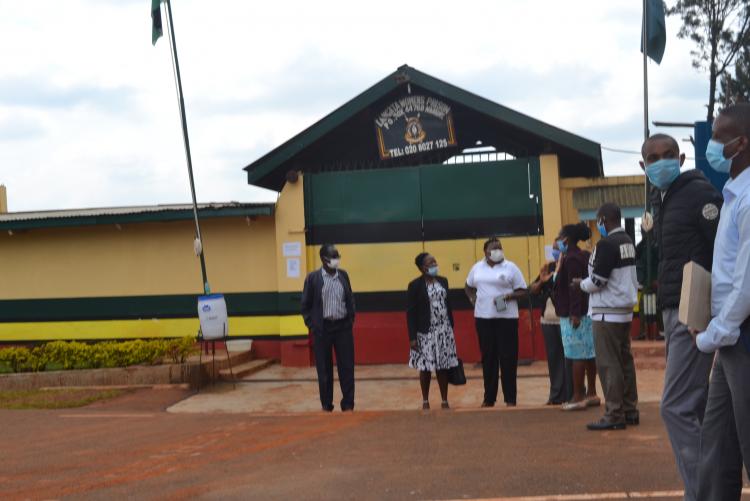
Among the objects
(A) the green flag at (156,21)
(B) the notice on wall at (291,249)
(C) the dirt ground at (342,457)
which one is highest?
(A) the green flag at (156,21)

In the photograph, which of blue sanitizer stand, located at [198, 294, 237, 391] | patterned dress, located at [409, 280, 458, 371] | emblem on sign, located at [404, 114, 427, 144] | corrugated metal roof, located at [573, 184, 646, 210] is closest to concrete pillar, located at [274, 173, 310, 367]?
blue sanitizer stand, located at [198, 294, 237, 391]

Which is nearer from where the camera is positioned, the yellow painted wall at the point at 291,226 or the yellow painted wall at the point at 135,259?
the yellow painted wall at the point at 291,226

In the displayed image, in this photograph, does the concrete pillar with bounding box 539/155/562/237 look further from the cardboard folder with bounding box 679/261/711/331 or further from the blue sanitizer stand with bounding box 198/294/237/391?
the cardboard folder with bounding box 679/261/711/331

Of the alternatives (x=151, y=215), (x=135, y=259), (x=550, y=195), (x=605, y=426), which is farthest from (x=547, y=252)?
(x=605, y=426)

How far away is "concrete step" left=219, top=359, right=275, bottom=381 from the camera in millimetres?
14180

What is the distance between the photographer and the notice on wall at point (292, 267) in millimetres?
15656

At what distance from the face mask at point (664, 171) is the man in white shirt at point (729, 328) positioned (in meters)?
0.99

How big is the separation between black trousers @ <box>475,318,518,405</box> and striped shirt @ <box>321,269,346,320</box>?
4.99 ft

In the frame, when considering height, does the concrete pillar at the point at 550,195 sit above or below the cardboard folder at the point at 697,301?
above

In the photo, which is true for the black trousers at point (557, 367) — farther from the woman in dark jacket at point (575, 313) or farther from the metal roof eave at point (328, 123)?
the metal roof eave at point (328, 123)

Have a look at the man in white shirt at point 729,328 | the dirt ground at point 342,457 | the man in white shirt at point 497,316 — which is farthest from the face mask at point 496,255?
the man in white shirt at point 729,328

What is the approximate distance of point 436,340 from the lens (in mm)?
10578

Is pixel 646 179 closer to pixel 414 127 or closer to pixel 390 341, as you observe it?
pixel 414 127

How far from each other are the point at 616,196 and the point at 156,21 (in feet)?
24.6
